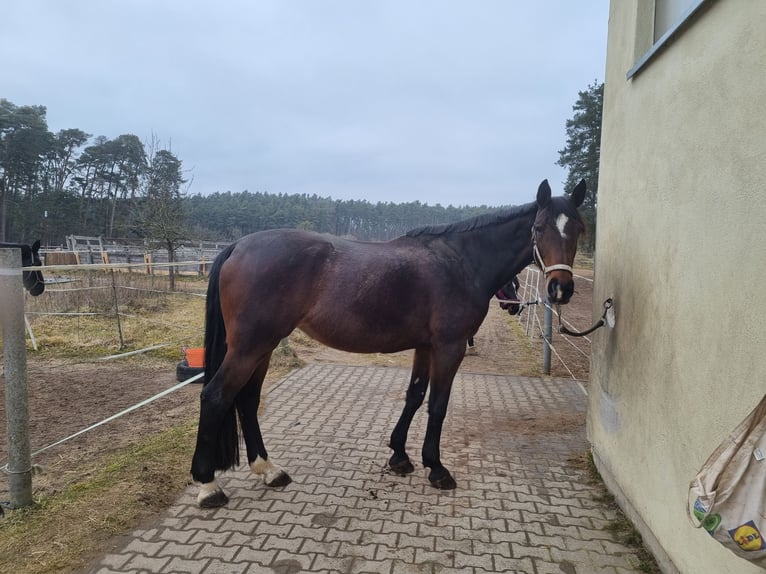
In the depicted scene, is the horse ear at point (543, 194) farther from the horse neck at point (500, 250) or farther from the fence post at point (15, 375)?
the fence post at point (15, 375)

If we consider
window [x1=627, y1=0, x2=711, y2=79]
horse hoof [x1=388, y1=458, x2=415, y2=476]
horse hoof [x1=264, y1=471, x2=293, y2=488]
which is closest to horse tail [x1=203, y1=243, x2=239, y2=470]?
horse hoof [x1=264, y1=471, x2=293, y2=488]

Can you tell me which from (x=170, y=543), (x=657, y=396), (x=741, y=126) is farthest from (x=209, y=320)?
(x=741, y=126)

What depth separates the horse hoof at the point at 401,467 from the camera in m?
3.41

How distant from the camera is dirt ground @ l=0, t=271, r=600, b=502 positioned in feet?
11.8

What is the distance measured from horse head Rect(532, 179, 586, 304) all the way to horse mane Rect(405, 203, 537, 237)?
0.49 ft

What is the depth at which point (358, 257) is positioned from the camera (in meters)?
3.17

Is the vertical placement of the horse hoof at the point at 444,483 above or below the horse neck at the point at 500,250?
below

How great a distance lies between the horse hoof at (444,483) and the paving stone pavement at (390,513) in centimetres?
5

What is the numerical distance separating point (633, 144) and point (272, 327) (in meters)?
2.67

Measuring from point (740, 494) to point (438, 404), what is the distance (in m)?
2.15

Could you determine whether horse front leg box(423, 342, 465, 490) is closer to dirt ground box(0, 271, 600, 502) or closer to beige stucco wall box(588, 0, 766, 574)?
beige stucco wall box(588, 0, 766, 574)

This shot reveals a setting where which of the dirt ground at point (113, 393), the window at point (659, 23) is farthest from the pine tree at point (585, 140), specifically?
the window at point (659, 23)

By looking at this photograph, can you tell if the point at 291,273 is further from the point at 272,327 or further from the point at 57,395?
the point at 57,395

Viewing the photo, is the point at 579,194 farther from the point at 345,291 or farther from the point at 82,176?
the point at 82,176
